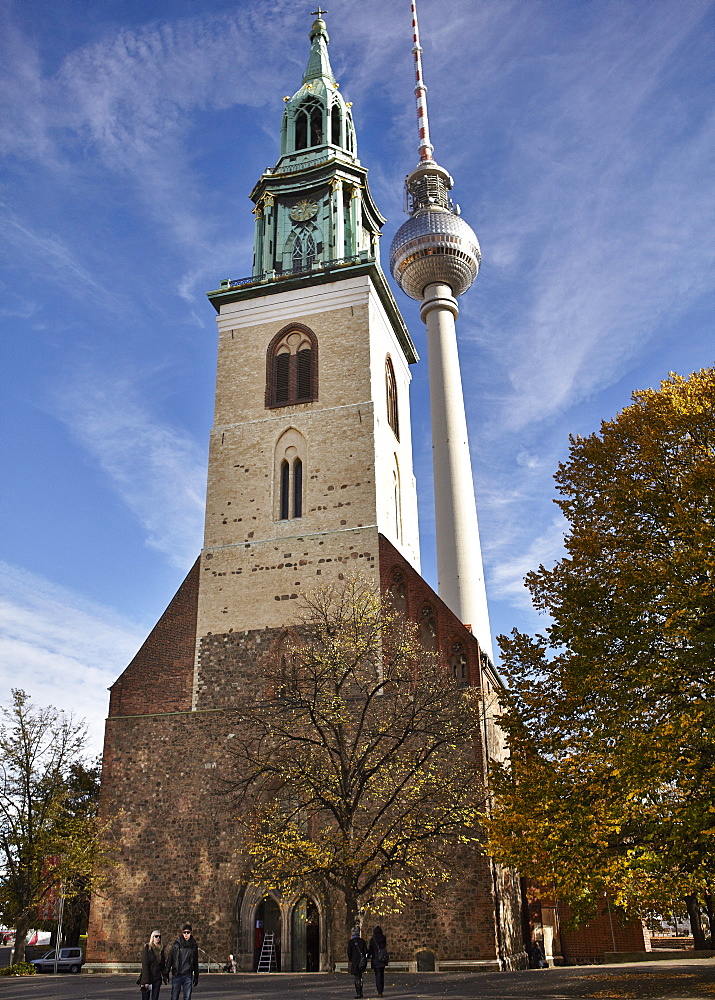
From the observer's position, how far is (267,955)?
2262cm

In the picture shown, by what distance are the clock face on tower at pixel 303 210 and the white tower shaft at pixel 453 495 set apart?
15.0m

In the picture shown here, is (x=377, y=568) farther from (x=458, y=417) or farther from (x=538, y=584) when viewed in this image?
(x=458, y=417)

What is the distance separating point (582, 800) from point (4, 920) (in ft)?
67.3

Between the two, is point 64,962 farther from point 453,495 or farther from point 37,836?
point 453,495

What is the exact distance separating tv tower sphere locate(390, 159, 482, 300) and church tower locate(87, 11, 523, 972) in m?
16.5

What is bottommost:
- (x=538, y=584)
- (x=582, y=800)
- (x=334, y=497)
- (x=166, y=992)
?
(x=166, y=992)

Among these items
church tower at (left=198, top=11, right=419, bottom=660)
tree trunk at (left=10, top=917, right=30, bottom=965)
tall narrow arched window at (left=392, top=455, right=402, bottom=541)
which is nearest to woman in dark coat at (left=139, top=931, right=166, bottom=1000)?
tree trunk at (left=10, top=917, right=30, bottom=965)

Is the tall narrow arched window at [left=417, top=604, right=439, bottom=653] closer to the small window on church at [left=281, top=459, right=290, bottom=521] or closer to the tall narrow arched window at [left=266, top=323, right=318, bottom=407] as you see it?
the small window on church at [left=281, top=459, right=290, bottom=521]

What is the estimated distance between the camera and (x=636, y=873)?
13328 millimetres

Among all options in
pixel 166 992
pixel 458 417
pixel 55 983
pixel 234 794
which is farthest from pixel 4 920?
pixel 458 417

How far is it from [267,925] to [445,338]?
36.1 meters

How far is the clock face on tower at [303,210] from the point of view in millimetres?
35719

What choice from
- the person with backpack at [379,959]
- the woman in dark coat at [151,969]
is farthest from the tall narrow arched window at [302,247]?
the woman in dark coat at [151,969]

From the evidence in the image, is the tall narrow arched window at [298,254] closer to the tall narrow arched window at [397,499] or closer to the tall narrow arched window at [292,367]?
the tall narrow arched window at [292,367]
